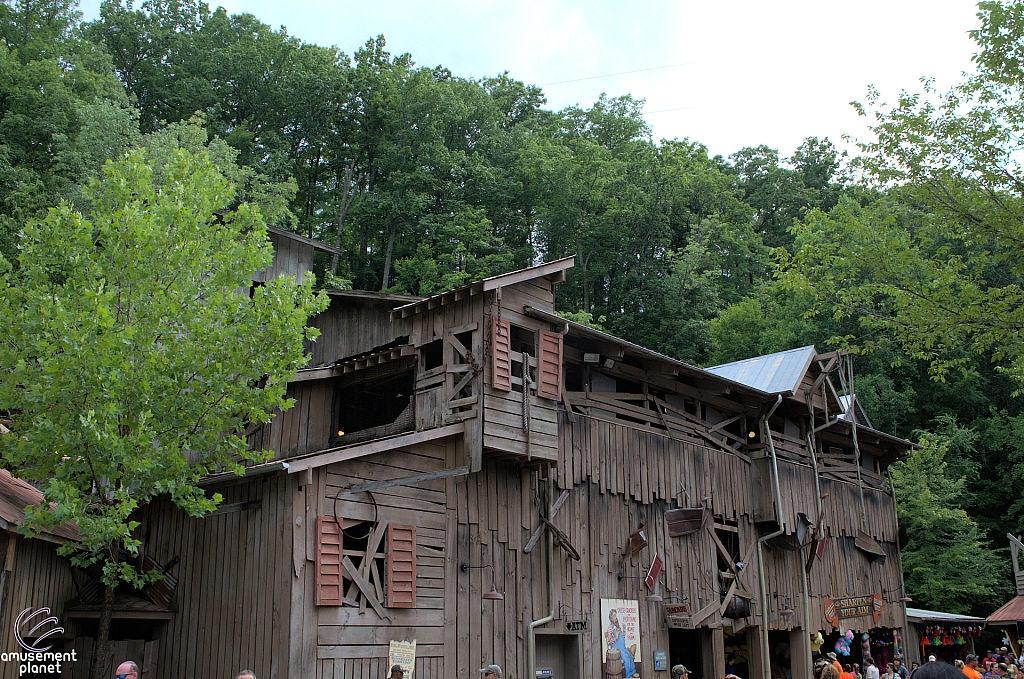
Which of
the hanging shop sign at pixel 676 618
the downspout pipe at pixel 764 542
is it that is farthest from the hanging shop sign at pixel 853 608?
the hanging shop sign at pixel 676 618

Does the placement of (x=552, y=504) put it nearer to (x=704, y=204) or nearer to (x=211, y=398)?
(x=211, y=398)

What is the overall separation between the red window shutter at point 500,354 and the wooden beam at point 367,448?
1081mm

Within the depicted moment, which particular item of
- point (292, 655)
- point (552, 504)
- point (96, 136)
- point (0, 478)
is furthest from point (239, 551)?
point (96, 136)

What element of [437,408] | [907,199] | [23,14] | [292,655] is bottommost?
[292,655]

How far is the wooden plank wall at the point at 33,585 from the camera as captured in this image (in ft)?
50.6

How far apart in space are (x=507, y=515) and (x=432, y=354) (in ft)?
12.3

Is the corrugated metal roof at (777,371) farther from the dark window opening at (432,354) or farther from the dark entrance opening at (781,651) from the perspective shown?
the dark window opening at (432,354)

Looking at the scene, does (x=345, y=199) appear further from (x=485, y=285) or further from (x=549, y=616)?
(x=549, y=616)

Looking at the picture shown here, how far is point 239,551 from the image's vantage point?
1611cm

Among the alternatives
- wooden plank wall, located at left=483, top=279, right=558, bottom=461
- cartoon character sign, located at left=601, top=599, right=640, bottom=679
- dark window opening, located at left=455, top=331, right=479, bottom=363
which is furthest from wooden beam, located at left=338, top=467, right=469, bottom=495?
cartoon character sign, located at left=601, top=599, right=640, bottom=679

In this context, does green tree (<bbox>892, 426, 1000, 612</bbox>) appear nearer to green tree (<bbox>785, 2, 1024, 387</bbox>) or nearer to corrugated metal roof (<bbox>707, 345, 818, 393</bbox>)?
corrugated metal roof (<bbox>707, 345, 818, 393</bbox>)

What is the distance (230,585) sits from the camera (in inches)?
634

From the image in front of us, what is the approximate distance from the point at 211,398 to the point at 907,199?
42.4 ft

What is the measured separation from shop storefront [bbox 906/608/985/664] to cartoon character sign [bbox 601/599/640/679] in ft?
44.7
